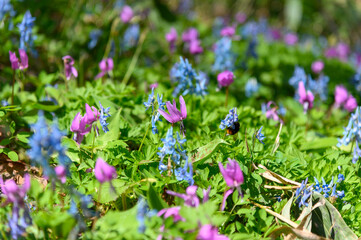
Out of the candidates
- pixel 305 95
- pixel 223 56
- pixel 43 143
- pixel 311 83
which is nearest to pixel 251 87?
pixel 223 56

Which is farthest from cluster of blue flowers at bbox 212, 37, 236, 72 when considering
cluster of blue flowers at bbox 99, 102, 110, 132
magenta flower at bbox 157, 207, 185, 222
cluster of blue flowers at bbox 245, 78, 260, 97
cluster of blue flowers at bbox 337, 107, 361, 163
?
magenta flower at bbox 157, 207, 185, 222

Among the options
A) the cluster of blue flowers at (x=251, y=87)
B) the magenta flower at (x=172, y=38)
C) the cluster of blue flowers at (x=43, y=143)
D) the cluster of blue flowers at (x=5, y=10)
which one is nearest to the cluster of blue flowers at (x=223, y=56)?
the cluster of blue flowers at (x=251, y=87)

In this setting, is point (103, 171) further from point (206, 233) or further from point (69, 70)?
point (69, 70)

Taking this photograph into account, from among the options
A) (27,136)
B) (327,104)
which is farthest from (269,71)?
(27,136)

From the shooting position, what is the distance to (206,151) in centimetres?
228

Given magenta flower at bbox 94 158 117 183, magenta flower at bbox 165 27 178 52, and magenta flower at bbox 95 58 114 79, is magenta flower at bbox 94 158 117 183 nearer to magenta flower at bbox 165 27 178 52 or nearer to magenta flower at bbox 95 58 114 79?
magenta flower at bbox 95 58 114 79

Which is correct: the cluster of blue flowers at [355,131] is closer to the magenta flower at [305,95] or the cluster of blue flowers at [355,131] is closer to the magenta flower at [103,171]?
the magenta flower at [305,95]

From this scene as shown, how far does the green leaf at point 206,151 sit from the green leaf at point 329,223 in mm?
637

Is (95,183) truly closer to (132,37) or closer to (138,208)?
(138,208)

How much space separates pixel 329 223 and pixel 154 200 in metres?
1.03

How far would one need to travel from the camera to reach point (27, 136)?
2.51m

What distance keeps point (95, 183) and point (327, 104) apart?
3853 millimetres

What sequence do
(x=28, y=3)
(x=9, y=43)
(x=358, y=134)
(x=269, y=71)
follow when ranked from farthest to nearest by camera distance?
(x=269, y=71) < (x=28, y=3) < (x=9, y=43) < (x=358, y=134)

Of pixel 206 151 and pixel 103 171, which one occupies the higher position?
pixel 103 171
